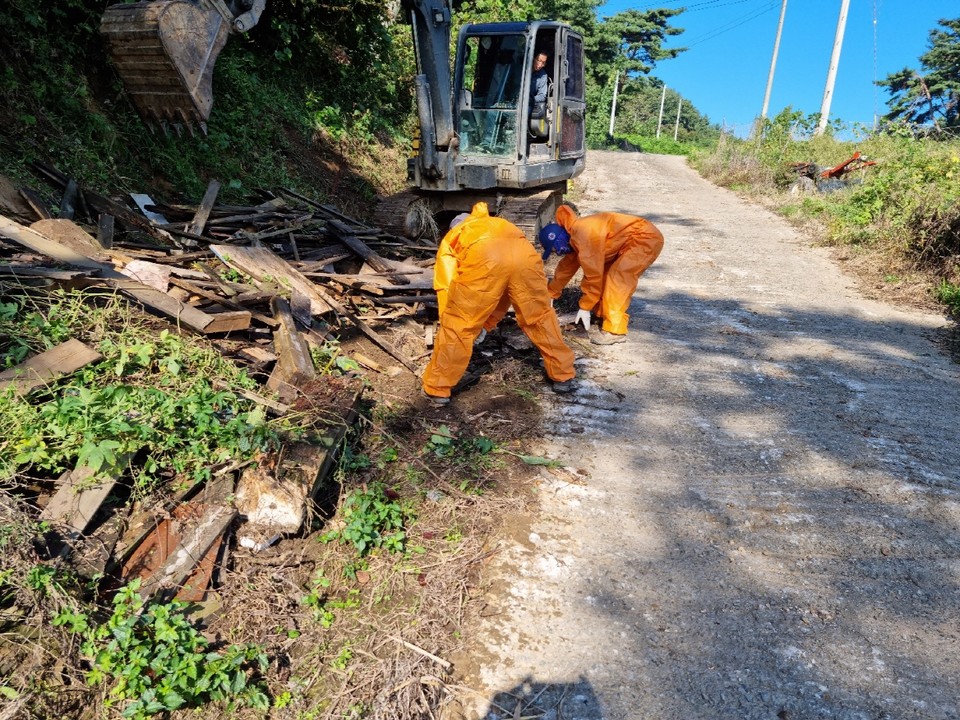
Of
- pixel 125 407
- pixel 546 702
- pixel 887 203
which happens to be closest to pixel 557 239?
pixel 125 407

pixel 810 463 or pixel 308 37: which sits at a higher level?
pixel 308 37

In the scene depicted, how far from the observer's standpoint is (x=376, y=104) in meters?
13.0

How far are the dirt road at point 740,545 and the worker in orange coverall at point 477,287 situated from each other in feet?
3.02

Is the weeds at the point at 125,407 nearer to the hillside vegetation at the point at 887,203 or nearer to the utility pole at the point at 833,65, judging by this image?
the hillside vegetation at the point at 887,203

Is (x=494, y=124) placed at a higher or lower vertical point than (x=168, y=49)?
lower

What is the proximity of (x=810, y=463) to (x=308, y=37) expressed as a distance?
1093 cm

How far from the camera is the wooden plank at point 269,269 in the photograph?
5379 millimetres

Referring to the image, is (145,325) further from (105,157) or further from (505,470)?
(105,157)

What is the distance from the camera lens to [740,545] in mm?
3441

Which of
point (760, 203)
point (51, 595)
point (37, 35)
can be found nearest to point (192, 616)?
point (51, 595)

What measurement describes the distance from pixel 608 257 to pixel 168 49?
4.45m

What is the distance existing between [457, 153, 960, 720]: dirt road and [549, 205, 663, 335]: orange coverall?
1.79 feet

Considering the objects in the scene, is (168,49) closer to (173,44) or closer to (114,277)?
(173,44)

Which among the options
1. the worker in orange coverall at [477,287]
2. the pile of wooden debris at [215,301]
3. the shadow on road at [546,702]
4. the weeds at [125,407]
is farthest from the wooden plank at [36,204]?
the shadow on road at [546,702]
